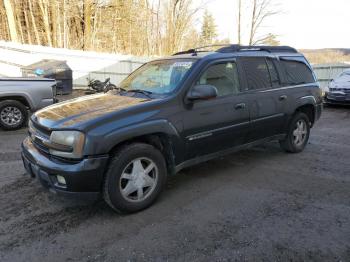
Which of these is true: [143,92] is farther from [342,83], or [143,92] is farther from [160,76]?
[342,83]

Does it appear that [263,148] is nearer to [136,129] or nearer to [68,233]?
[136,129]

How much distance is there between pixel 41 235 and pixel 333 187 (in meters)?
3.67

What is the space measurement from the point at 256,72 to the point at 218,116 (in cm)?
116

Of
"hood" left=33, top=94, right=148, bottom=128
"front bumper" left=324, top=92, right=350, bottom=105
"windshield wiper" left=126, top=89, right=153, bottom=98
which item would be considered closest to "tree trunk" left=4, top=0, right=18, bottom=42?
"hood" left=33, top=94, right=148, bottom=128

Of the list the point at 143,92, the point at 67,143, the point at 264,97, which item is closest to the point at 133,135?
the point at 67,143

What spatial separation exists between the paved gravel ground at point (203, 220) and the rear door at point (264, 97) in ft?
2.20

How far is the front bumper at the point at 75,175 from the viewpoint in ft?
10.2

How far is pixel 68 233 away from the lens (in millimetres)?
3182

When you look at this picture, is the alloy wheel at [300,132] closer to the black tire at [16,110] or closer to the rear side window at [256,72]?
the rear side window at [256,72]

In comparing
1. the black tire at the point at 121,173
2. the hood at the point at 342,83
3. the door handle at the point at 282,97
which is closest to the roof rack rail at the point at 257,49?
the door handle at the point at 282,97

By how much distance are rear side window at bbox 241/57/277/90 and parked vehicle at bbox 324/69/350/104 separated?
26.3 ft

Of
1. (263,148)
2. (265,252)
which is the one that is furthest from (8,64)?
(265,252)

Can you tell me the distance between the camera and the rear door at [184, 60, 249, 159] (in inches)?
155

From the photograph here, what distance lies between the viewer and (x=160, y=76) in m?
4.36
